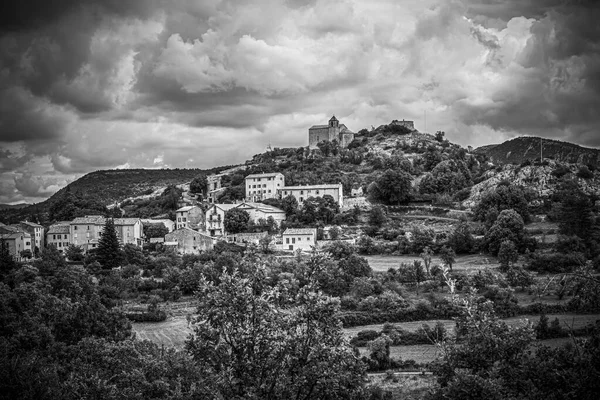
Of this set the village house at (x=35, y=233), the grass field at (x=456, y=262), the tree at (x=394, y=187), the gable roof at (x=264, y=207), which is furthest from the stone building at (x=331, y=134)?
the village house at (x=35, y=233)

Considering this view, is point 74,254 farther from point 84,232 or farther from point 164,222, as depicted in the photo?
point 164,222

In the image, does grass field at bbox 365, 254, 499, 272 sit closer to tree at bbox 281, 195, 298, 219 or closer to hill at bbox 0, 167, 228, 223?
tree at bbox 281, 195, 298, 219

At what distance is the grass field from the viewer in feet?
157

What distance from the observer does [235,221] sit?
61.9 meters

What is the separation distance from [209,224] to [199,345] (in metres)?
52.5

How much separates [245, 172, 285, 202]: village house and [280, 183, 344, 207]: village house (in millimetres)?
3316

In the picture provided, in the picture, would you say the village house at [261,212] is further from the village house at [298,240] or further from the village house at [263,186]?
the village house at [263,186]

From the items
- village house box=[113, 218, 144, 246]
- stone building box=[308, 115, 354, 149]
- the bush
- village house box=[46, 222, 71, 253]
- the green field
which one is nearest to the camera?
the green field

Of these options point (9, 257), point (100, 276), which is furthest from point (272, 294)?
point (9, 257)

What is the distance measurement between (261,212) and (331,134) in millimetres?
52779

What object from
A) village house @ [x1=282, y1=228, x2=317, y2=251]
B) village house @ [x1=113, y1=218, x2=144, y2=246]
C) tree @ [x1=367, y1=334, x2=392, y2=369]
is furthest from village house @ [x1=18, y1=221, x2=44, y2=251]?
tree @ [x1=367, y1=334, x2=392, y2=369]

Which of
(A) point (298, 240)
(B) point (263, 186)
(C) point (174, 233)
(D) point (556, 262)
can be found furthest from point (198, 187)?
(D) point (556, 262)

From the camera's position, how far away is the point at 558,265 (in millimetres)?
44844

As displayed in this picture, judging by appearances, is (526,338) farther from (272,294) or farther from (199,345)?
(199,345)
